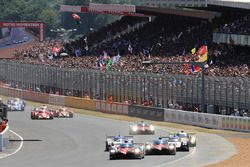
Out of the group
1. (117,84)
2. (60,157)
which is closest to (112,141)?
(60,157)

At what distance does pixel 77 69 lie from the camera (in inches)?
4097

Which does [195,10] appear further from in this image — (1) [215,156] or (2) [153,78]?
(1) [215,156]

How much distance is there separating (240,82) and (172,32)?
134 ft

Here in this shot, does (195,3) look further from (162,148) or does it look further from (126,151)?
(126,151)

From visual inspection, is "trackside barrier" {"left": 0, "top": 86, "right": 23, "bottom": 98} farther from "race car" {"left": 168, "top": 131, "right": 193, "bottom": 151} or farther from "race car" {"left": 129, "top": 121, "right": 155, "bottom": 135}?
"race car" {"left": 168, "top": 131, "right": 193, "bottom": 151}

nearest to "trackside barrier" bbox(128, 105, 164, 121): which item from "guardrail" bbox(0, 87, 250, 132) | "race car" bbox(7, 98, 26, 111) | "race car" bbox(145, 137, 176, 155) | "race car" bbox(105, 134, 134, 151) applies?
"guardrail" bbox(0, 87, 250, 132)

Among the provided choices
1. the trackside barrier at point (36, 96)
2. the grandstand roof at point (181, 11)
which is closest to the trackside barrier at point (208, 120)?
the trackside barrier at point (36, 96)

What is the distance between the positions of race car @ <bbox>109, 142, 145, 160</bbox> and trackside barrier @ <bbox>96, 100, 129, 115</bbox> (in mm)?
37215

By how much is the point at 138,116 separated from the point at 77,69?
16370mm

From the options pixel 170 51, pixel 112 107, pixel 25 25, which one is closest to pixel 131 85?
pixel 112 107

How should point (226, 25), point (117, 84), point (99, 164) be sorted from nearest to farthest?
point (99, 164) → point (117, 84) → point (226, 25)

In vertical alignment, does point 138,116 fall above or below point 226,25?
below

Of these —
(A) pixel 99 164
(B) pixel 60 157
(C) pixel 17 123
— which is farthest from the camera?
(C) pixel 17 123

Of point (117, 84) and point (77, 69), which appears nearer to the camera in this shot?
point (117, 84)
